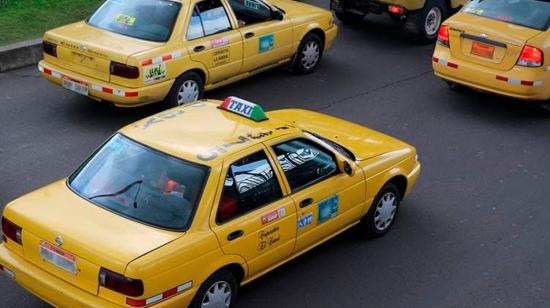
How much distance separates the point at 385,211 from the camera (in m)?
7.55

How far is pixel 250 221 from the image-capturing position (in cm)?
605

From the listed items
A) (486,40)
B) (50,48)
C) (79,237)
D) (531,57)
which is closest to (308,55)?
(486,40)

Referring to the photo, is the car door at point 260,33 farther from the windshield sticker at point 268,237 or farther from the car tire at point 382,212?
the windshield sticker at point 268,237

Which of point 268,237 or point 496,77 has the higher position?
point 268,237

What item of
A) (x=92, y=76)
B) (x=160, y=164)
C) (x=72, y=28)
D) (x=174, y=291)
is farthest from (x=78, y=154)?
(x=174, y=291)

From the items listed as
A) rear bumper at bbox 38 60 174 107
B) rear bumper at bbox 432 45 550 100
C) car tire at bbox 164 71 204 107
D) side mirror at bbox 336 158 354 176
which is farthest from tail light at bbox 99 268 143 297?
rear bumper at bbox 432 45 550 100

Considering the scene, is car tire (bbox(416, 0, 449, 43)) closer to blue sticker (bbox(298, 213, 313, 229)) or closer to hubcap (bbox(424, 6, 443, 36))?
hubcap (bbox(424, 6, 443, 36))

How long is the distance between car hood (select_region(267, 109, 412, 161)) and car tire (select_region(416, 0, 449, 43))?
543 centimetres

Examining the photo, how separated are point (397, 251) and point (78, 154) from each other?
3.60 m

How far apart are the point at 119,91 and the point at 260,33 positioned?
2229 millimetres

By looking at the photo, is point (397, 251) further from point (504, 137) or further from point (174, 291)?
point (504, 137)

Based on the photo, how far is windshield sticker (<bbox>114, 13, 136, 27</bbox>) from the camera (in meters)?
9.76

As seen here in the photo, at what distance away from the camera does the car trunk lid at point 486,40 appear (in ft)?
33.2

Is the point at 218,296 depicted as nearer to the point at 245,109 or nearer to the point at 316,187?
the point at 316,187
